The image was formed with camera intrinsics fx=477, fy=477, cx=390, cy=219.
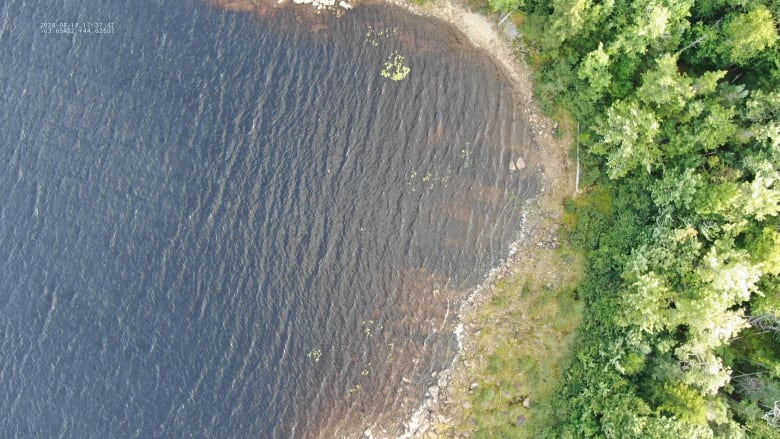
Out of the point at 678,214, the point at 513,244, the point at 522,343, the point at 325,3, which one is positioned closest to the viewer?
the point at 678,214

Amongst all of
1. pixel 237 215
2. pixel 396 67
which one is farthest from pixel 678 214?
pixel 237 215

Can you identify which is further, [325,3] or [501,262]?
[325,3]

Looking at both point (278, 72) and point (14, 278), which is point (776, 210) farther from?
point (14, 278)

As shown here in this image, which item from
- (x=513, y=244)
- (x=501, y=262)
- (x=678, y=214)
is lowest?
(x=501, y=262)

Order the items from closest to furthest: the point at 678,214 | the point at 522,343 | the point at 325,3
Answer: the point at 678,214
the point at 522,343
the point at 325,3

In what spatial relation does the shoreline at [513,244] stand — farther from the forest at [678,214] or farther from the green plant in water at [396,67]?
the green plant in water at [396,67]

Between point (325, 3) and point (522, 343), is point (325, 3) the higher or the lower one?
the higher one

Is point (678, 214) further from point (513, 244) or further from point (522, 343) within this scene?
point (522, 343)

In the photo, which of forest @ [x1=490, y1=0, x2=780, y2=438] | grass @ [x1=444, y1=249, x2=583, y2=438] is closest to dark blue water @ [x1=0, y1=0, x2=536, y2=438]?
grass @ [x1=444, y1=249, x2=583, y2=438]
